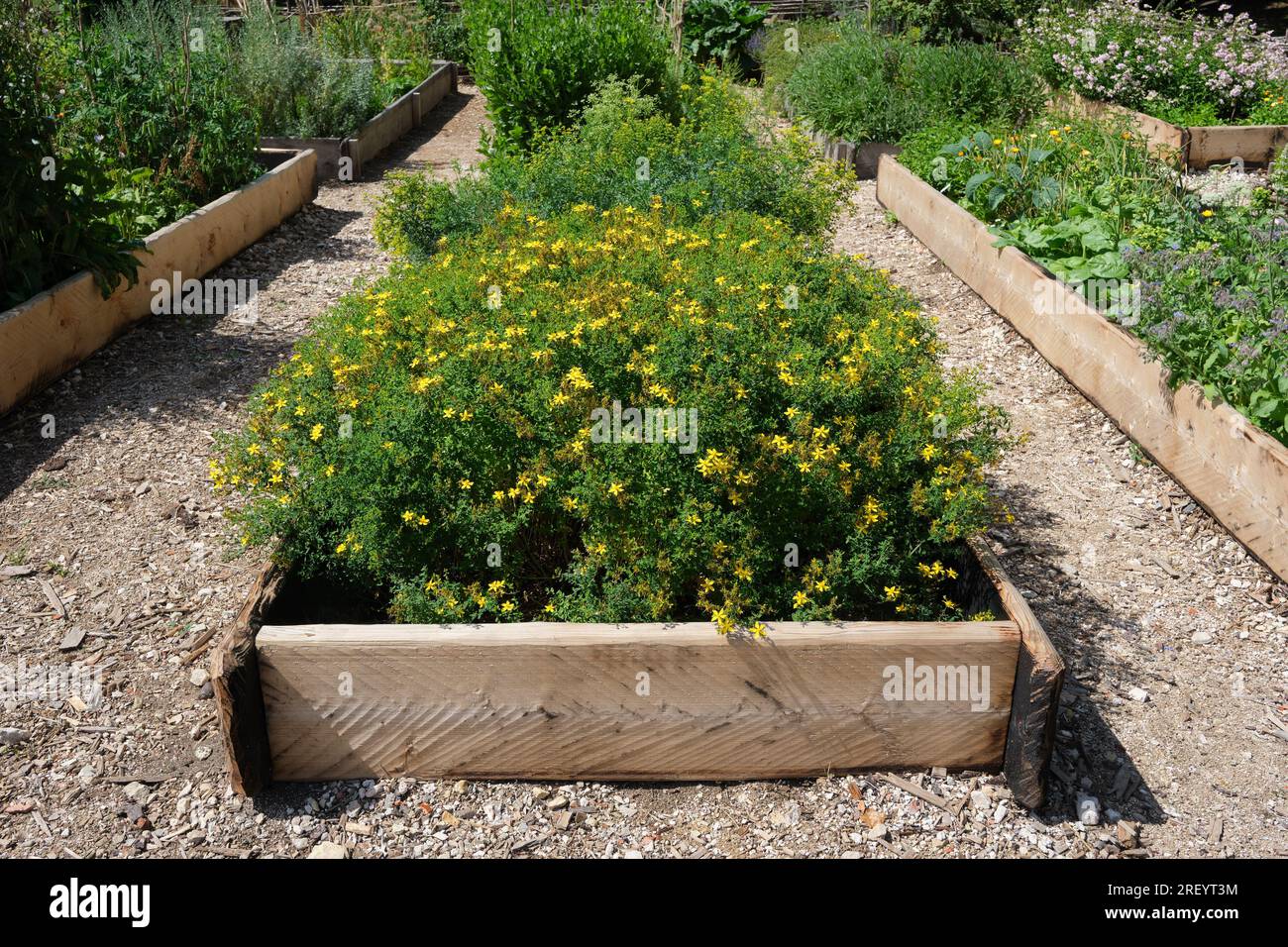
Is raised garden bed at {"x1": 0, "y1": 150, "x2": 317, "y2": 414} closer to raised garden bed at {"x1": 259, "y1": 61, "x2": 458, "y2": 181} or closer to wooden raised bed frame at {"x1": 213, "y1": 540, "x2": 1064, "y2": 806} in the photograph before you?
raised garden bed at {"x1": 259, "y1": 61, "x2": 458, "y2": 181}

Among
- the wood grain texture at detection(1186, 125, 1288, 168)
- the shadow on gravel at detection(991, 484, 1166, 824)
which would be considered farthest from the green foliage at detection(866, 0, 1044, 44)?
the shadow on gravel at detection(991, 484, 1166, 824)

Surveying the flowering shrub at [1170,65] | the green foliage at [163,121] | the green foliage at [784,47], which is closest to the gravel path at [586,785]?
the green foliage at [163,121]

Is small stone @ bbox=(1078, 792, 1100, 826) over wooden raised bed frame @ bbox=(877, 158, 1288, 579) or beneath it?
beneath

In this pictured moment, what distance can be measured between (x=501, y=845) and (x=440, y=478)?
110cm

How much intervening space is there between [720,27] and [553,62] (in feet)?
28.6

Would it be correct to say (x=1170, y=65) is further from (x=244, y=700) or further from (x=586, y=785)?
(x=244, y=700)

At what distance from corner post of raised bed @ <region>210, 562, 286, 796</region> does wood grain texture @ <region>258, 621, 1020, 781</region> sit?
0.04 meters

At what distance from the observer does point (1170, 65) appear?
35.0ft

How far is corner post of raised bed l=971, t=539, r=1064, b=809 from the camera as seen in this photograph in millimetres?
3035

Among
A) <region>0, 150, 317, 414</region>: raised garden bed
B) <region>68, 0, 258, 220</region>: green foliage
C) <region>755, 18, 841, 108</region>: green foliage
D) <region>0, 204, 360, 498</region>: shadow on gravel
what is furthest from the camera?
<region>755, 18, 841, 108</region>: green foliage

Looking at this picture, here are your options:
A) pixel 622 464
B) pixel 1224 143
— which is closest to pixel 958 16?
pixel 1224 143

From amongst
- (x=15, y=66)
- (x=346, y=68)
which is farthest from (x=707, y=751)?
(x=346, y=68)

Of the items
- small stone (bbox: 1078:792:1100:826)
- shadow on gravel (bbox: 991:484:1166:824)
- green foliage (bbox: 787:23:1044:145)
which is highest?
green foliage (bbox: 787:23:1044:145)

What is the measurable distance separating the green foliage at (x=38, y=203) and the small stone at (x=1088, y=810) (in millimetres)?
5607
